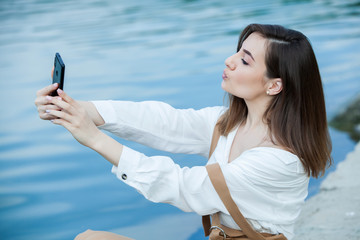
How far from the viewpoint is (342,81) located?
671cm

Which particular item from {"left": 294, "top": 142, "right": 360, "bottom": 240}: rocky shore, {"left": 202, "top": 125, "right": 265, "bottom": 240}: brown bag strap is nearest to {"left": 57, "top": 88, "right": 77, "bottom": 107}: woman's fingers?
{"left": 202, "top": 125, "right": 265, "bottom": 240}: brown bag strap

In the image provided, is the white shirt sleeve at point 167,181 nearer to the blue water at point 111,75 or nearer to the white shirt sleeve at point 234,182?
the white shirt sleeve at point 234,182

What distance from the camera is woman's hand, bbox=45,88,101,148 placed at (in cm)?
136

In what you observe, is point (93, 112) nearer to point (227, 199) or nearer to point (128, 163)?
point (128, 163)

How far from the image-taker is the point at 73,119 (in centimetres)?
136

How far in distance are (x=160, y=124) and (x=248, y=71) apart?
0.37 meters

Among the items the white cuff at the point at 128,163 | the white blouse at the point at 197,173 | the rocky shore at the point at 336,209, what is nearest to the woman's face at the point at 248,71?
the white blouse at the point at 197,173

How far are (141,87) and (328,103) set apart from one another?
242cm

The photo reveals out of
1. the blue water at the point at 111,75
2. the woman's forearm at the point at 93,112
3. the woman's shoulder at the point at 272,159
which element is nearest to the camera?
the woman's shoulder at the point at 272,159

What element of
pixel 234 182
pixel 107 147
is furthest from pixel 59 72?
pixel 234 182

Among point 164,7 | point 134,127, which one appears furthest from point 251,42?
point 164,7

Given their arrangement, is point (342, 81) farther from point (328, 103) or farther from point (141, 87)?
point (141, 87)

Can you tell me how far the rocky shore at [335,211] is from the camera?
258 centimetres

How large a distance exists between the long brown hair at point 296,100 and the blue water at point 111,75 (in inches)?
85.1
